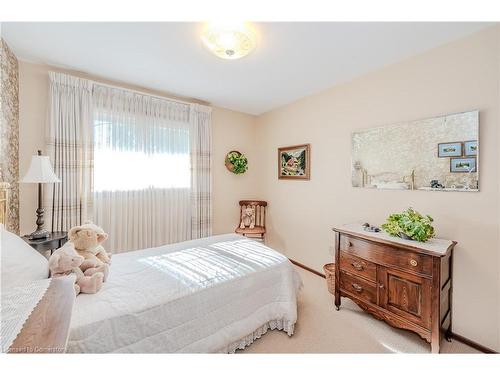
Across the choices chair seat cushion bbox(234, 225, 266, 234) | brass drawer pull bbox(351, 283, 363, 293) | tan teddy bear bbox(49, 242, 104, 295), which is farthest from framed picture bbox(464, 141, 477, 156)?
tan teddy bear bbox(49, 242, 104, 295)

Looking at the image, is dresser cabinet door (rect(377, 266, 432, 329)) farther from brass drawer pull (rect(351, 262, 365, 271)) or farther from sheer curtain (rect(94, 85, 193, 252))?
sheer curtain (rect(94, 85, 193, 252))

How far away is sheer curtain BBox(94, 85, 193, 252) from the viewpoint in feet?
8.68

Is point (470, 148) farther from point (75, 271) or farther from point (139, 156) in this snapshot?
point (139, 156)

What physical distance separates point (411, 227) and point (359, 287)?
0.74 metres

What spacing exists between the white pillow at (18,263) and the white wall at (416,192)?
9.24 feet

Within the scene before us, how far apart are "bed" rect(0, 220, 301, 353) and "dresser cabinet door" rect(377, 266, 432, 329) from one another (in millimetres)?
738

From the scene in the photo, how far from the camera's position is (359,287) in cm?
203

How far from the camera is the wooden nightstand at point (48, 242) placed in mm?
1902

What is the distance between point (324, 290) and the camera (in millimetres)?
2609

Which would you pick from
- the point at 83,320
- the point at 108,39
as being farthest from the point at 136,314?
the point at 108,39

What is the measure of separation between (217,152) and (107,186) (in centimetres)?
167

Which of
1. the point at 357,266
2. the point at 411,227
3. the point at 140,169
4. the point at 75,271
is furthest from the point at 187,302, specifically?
the point at 140,169
